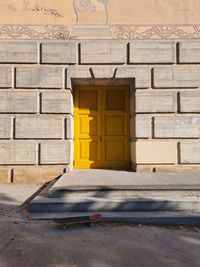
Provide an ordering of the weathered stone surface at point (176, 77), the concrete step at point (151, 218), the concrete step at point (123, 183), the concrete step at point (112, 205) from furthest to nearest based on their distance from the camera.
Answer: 1. the weathered stone surface at point (176, 77)
2. the concrete step at point (123, 183)
3. the concrete step at point (112, 205)
4. the concrete step at point (151, 218)

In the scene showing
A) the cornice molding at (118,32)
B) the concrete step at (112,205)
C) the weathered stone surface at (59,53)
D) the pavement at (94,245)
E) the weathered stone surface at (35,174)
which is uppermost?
the cornice molding at (118,32)

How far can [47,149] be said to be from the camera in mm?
8430

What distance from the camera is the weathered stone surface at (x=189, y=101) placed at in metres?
8.51

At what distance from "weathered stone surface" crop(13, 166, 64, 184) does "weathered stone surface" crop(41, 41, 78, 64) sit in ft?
9.81

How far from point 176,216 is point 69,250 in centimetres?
211

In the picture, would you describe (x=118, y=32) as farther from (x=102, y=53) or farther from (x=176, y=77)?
(x=176, y=77)

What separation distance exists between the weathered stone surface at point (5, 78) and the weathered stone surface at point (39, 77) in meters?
0.22

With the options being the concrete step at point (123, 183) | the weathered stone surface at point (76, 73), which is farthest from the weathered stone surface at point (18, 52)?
the concrete step at point (123, 183)

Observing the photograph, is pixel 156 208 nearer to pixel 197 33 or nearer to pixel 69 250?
pixel 69 250

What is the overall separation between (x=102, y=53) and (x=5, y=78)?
2804mm

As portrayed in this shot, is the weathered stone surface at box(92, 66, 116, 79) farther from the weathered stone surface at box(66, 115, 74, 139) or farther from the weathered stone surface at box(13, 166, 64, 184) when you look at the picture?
the weathered stone surface at box(13, 166, 64, 184)

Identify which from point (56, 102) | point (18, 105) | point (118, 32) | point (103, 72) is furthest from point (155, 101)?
point (18, 105)

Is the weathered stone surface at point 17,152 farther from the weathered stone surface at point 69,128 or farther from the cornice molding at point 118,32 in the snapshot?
the cornice molding at point 118,32

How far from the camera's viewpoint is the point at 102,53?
8.67 metres
